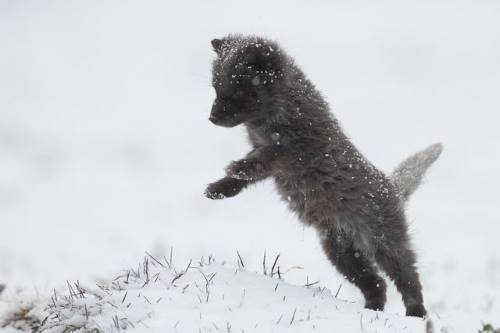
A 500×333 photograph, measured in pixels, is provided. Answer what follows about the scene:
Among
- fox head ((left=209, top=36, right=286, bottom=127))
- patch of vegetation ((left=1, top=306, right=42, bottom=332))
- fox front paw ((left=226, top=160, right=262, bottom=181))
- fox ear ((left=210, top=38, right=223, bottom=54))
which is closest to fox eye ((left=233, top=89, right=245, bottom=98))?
fox head ((left=209, top=36, right=286, bottom=127))

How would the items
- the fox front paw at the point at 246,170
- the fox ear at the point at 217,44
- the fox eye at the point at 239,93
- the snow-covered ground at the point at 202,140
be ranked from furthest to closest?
1. the snow-covered ground at the point at 202,140
2. the fox ear at the point at 217,44
3. the fox eye at the point at 239,93
4. the fox front paw at the point at 246,170

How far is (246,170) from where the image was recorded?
5.39 m

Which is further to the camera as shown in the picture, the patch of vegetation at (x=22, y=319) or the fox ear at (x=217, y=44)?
the fox ear at (x=217, y=44)

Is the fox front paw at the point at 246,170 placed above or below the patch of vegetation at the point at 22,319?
above

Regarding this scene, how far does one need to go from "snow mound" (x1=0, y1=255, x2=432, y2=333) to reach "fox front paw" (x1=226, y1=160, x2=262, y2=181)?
92cm

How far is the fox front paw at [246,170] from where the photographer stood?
5.39m

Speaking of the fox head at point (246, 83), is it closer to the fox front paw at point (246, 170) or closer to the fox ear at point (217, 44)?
the fox front paw at point (246, 170)

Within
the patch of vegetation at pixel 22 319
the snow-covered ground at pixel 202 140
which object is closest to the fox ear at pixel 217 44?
the snow-covered ground at pixel 202 140

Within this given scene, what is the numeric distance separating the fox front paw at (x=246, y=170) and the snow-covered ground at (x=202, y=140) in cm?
65

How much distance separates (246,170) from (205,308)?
1.78 meters

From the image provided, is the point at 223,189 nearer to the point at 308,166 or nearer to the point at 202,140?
the point at 308,166

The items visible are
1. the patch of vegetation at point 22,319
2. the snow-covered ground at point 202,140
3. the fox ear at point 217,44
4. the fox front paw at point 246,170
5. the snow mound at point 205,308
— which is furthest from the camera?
the snow-covered ground at point 202,140

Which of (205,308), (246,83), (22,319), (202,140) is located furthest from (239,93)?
(202,140)

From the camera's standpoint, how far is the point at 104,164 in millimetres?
22094
